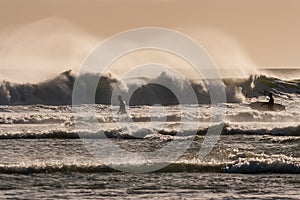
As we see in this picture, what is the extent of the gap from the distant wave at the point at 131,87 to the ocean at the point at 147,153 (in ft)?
8.99

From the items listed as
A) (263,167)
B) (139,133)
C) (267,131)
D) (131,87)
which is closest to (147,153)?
(263,167)

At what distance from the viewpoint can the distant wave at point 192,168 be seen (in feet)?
83.2

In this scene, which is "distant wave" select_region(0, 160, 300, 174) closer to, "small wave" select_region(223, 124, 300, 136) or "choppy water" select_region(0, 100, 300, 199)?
"choppy water" select_region(0, 100, 300, 199)

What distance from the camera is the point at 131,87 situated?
62781 millimetres

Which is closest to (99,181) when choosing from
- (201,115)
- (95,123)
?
(95,123)

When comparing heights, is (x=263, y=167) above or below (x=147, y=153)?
below

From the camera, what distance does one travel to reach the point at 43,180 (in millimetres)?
24125

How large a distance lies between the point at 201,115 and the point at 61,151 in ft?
51.6

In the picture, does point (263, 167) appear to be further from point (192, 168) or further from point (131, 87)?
point (131, 87)

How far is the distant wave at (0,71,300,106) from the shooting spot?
2315 inches

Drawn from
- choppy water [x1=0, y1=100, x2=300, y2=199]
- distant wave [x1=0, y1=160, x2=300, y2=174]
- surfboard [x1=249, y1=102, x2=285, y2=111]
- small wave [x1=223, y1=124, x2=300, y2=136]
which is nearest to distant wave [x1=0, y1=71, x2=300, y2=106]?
surfboard [x1=249, y1=102, x2=285, y2=111]

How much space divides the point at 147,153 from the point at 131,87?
33.0 m

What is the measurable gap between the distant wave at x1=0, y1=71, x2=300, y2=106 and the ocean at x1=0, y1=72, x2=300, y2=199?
2.74 meters

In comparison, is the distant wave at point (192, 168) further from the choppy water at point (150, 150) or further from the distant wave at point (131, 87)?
the distant wave at point (131, 87)
